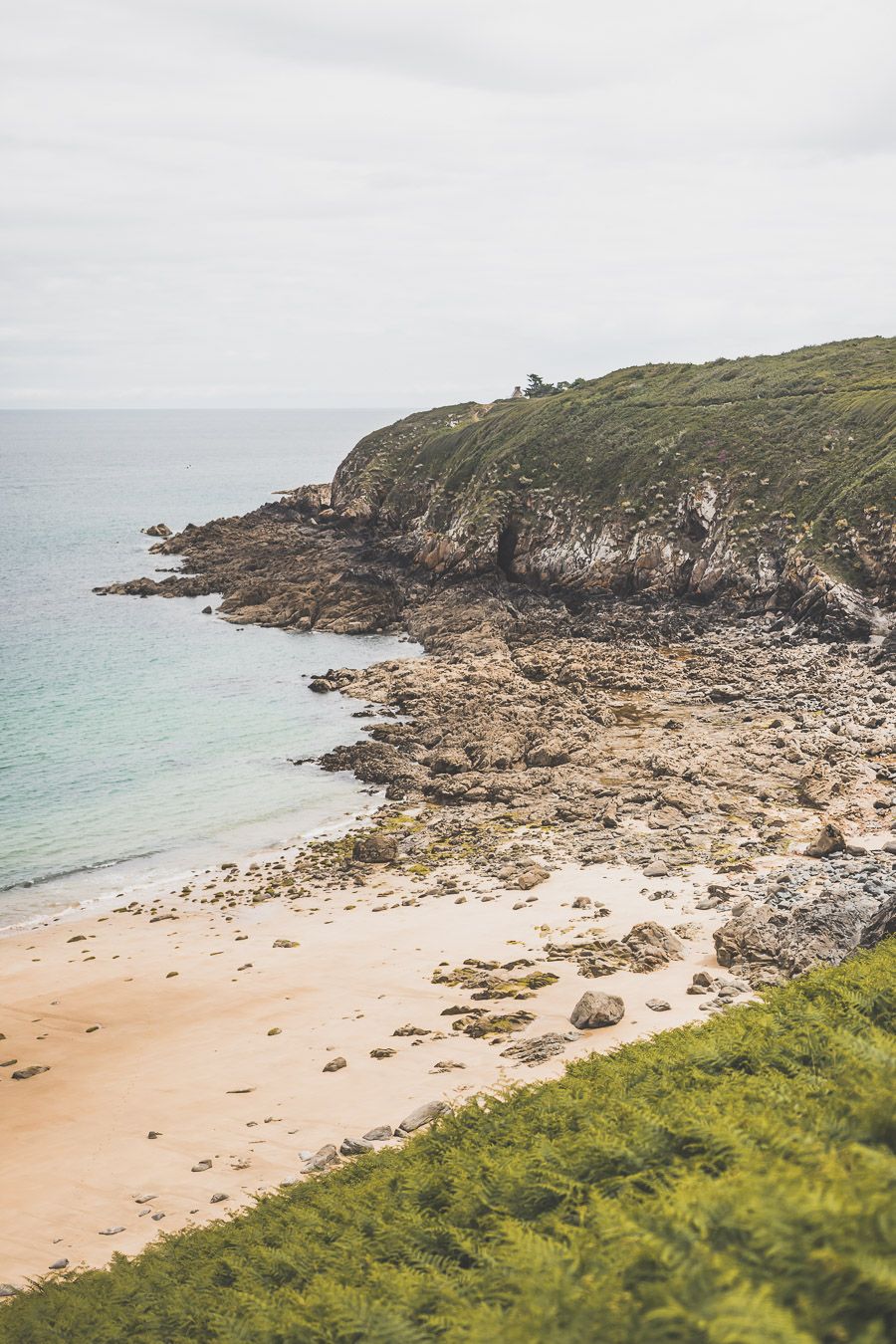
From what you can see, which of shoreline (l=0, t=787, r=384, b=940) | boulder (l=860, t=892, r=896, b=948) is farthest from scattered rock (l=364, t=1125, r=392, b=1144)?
shoreline (l=0, t=787, r=384, b=940)

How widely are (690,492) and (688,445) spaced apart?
24.7 feet

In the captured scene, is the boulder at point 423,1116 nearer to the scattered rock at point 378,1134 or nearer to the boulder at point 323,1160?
the scattered rock at point 378,1134

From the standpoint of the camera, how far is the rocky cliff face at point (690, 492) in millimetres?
55969

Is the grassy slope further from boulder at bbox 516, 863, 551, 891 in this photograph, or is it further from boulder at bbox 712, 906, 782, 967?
boulder at bbox 712, 906, 782, 967

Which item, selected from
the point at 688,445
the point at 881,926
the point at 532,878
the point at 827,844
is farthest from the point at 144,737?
the point at 688,445

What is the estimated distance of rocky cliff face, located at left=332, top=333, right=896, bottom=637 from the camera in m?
56.0

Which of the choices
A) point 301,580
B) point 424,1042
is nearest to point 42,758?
point 424,1042

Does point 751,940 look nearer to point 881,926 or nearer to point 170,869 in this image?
point 881,926

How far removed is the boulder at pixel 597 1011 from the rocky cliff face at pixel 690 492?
37631 mm

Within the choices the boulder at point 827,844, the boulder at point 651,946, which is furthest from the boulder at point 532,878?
the boulder at point 827,844

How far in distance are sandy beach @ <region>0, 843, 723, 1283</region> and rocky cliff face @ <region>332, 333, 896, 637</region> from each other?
3354 cm

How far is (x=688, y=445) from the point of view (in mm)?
71812

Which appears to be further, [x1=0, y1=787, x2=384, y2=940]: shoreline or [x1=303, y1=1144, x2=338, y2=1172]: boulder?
[x1=0, y1=787, x2=384, y2=940]: shoreline

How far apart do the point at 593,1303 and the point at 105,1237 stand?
12753mm
